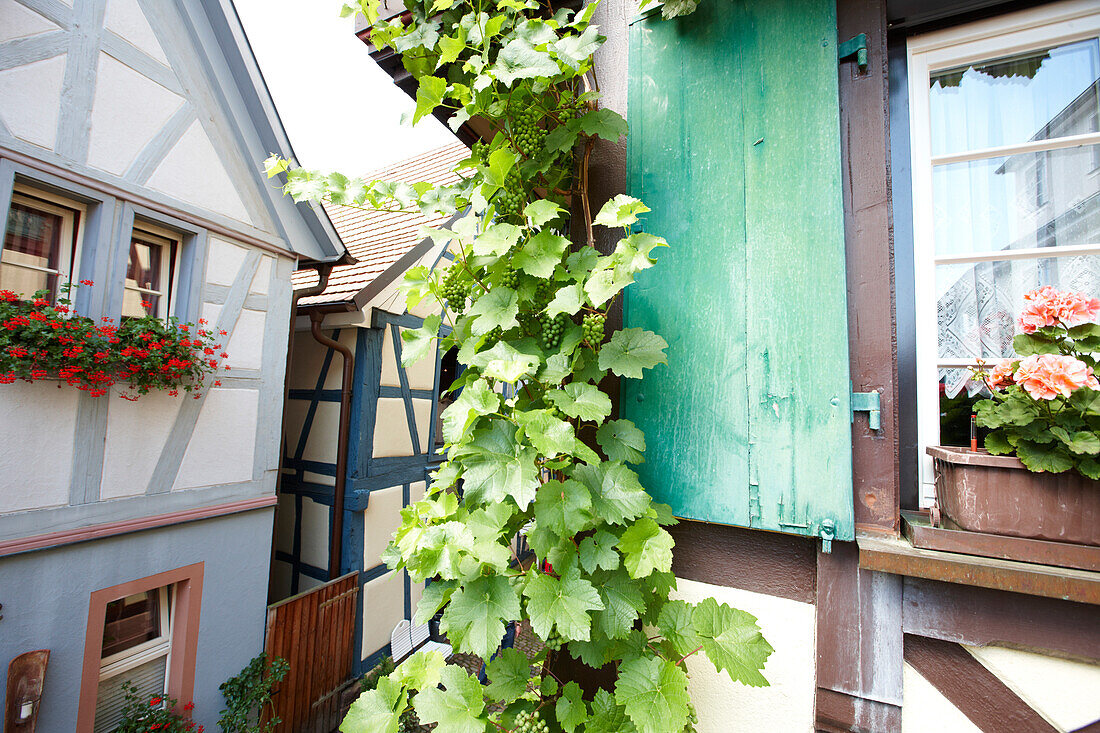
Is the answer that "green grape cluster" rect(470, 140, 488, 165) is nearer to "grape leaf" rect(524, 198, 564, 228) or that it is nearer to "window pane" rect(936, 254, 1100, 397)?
"grape leaf" rect(524, 198, 564, 228)

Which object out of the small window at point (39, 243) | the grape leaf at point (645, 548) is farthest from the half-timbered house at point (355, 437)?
the grape leaf at point (645, 548)

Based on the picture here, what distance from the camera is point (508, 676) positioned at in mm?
1097

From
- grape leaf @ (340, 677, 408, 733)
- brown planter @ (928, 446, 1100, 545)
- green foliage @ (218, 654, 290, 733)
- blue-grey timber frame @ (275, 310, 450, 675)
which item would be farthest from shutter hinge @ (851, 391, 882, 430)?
green foliage @ (218, 654, 290, 733)

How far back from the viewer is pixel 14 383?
243 cm

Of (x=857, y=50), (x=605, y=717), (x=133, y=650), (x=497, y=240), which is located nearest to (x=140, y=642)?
(x=133, y=650)

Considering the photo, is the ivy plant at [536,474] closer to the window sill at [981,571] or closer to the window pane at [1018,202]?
the window sill at [981,571]

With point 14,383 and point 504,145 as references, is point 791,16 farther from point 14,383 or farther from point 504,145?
point 14,383

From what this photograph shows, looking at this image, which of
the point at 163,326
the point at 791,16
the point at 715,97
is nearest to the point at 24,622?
the point at 163,326

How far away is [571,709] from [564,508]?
1.53 ft

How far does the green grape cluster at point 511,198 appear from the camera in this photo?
1231 millimetres

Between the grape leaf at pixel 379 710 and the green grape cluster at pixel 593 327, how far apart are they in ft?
2.90

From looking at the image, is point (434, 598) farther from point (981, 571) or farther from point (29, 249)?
point (29, 249)

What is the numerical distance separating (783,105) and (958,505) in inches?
38.6

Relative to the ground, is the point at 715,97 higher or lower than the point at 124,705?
higher
